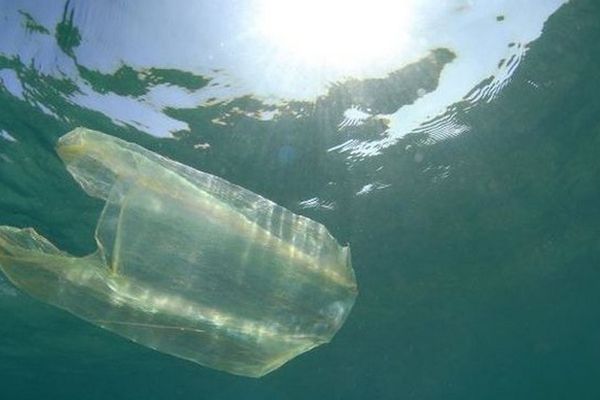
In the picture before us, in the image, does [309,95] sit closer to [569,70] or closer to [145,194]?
[569,70]

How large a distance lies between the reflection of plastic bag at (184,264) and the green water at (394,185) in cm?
514

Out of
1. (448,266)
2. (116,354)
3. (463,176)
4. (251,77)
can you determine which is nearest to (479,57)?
(251,77)

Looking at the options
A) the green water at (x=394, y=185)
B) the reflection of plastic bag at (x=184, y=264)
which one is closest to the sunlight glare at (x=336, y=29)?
the green water at (x=394, y=185)

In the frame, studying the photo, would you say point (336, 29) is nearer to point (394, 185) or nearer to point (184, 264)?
point (394, 185)

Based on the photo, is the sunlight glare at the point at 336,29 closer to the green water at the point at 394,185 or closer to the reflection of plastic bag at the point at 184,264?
the green water at the point at 394,185

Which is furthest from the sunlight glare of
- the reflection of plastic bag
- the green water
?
the reflection of plastic bag

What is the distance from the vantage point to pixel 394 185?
43.2 feet

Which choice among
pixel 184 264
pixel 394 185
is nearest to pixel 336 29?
pixel 394 185

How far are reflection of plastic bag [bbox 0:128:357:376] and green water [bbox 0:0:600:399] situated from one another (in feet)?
16.9

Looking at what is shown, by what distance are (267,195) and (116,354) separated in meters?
17.3

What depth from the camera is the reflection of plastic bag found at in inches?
125

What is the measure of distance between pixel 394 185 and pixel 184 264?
410 inches

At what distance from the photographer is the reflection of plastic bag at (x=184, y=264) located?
10.4 feet

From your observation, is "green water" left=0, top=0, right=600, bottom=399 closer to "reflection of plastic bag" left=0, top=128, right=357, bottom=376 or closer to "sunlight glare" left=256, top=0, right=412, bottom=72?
"sunlight glare" left=256, top=0, right=412, bottom=72
